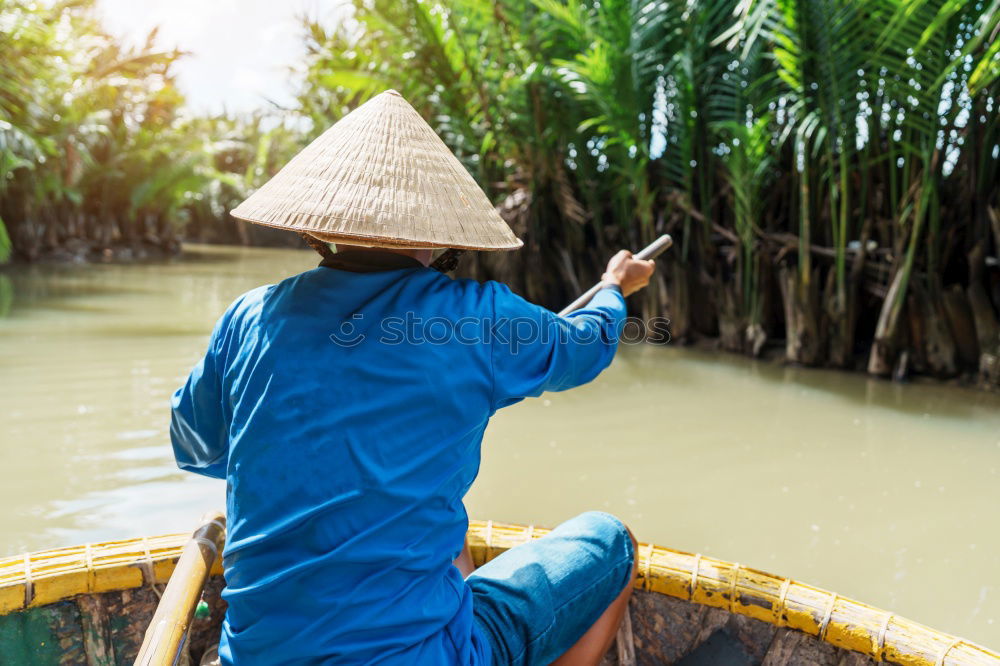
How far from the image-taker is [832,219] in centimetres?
500

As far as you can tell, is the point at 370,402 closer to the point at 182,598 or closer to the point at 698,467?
the point at 182,598

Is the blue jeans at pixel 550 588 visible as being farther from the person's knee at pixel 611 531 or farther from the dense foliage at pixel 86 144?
the dense foliage at pixel 86 144

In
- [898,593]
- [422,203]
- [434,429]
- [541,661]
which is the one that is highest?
[422,203]

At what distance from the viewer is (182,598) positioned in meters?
1.32

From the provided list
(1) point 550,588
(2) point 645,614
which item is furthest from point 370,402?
(2) point 645,614

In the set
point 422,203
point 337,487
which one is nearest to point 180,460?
point 337,487

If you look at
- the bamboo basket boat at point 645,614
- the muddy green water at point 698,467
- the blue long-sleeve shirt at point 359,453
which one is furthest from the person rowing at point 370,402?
the muddy green water at point 698,467

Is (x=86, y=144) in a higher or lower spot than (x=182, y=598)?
higher

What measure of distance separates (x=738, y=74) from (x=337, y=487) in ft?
16.5

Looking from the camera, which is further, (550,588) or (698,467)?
(698,467)

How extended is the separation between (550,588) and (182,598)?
617 millimetres

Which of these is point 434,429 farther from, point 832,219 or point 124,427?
point 832,219

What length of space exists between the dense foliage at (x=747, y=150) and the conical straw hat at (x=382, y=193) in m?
3.40

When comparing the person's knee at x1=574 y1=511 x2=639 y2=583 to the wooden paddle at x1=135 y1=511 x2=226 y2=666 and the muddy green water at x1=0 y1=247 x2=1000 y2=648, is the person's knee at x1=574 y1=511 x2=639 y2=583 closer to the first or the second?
the wooden paddle at x1=135 y1=511 x2=226 y2=666
